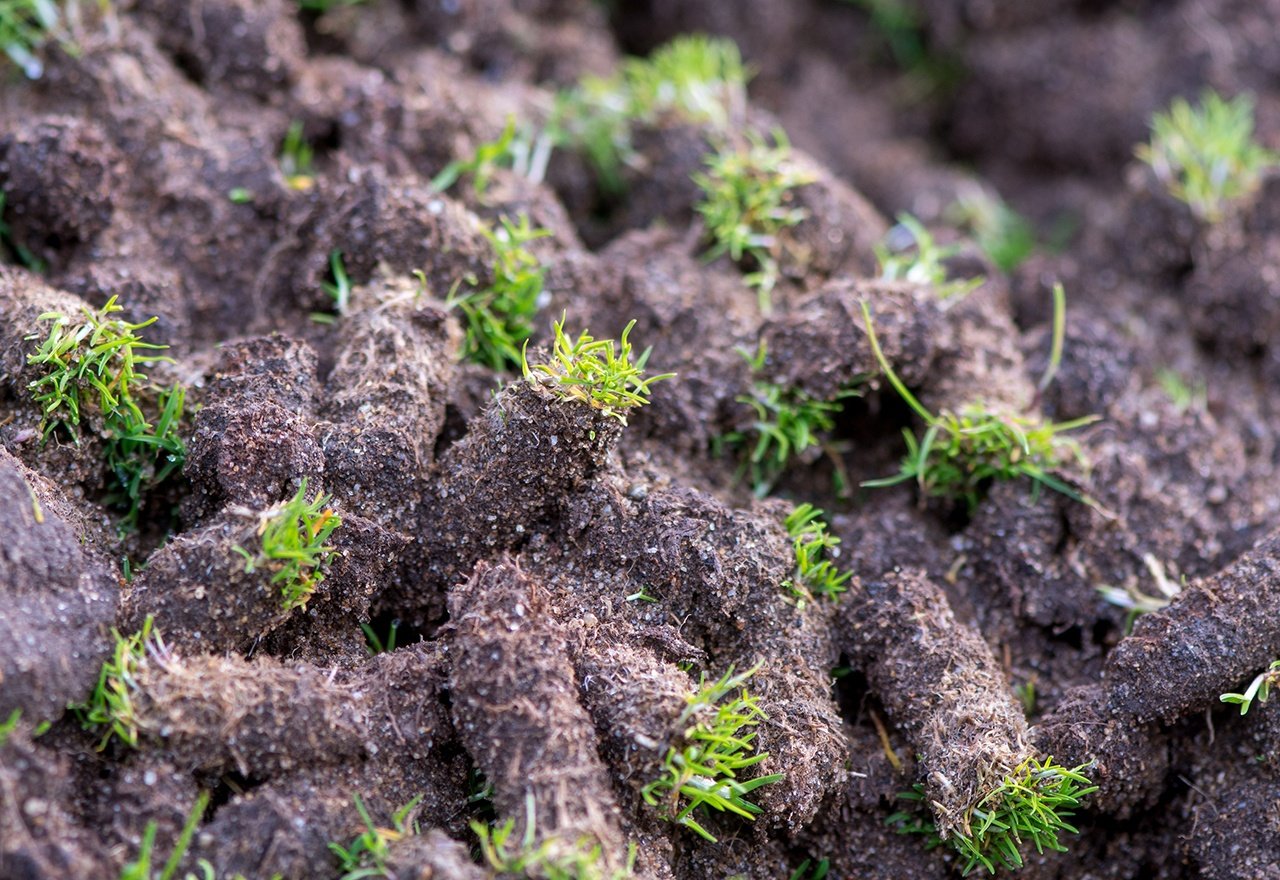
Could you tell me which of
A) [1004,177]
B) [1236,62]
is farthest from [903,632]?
[1236,62]

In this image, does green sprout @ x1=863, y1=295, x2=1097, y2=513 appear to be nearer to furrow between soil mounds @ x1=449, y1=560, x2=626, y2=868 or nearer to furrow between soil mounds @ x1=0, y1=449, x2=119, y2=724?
furrow between soil mounds @ x1=449, y1=560, x2=626, y2=868

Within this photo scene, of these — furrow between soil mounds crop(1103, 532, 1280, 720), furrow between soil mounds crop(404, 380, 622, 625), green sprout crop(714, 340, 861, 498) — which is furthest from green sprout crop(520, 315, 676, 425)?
furrow between soil mounds crop(1103, 532, 1280, 720)

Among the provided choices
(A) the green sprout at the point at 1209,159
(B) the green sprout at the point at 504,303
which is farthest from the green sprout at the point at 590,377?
(A) the green sprout at the point at 1209,159

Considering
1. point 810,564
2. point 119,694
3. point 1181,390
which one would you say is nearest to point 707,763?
point 810,564

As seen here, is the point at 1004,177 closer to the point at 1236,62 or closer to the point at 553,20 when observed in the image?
the point at 1236,62

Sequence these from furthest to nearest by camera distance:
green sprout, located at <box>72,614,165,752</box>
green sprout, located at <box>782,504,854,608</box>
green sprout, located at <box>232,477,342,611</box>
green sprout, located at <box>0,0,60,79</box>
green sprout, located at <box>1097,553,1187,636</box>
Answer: green sprout, located at <box>0,0,60,79</box> → green sprout, located at <box>1097,553,1187,636</box> → green sprout, located at <box>782,504,854,608</box> → green sprout, located at <box>232,477,342,611</box> → green sprout, located at <box>72,614,165,752</box>
